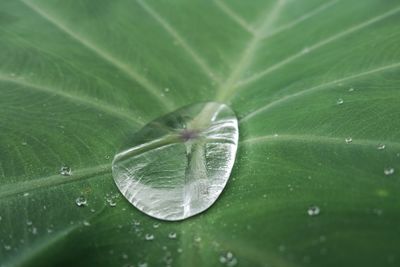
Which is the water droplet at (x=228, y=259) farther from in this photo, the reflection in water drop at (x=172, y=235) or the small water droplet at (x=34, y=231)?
the small water droplet at (x=34, y=231)

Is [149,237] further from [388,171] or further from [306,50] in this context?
[306,50]

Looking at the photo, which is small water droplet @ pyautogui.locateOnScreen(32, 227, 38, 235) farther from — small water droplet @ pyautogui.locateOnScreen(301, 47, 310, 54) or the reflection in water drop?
small water droplet @ pyautogui.locateOnScreen(301, 47, 310, 54)

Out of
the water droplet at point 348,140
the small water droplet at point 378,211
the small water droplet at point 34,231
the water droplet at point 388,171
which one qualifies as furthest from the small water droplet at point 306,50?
the small water droplet at point 34,231

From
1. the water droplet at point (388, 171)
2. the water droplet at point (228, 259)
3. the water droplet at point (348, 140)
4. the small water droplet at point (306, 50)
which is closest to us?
the water droplet at point (228, 259)

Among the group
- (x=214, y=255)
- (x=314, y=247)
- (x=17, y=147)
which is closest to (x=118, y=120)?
(x=17, y=147)

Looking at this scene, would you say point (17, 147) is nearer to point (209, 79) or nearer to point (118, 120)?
point (118, 120)

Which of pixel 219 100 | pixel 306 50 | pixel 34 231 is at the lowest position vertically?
pixel 34 231

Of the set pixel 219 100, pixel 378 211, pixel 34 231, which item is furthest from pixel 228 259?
pixel 219 100
